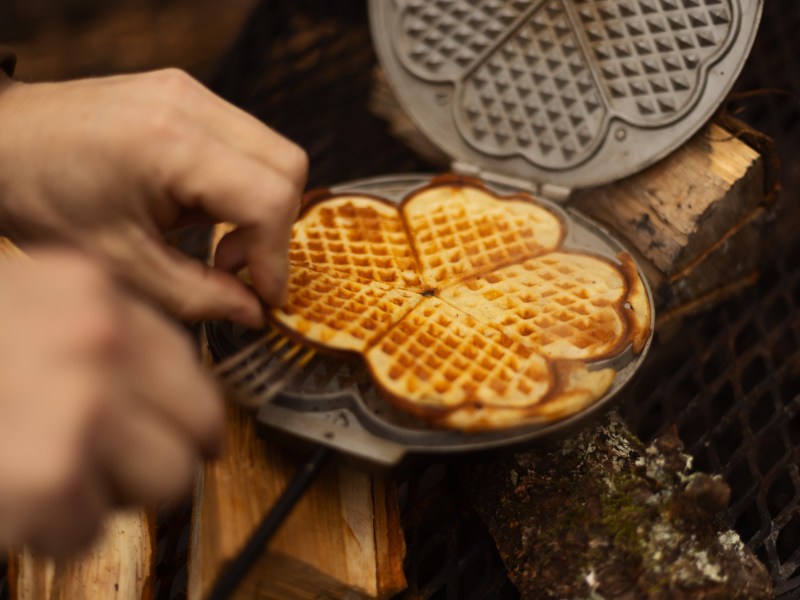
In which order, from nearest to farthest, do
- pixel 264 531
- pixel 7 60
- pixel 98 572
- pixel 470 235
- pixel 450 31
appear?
pixel 264 531, pixel 98 572, pixel 7 60, pixel 470 235, pixel 450 31

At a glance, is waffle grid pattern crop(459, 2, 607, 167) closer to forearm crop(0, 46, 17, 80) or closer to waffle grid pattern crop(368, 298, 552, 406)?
waffle grid pattern crop(368, 298, 552, 406)

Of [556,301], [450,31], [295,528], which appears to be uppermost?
[450,31]

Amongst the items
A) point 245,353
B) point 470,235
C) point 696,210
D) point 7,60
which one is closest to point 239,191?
point 245,353

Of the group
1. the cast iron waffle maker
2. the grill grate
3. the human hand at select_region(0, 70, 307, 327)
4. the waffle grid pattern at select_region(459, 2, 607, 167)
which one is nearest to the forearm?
the human hand at select_region(0, 70, 307, 327)

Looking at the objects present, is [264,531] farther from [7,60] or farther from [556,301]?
[7,60]

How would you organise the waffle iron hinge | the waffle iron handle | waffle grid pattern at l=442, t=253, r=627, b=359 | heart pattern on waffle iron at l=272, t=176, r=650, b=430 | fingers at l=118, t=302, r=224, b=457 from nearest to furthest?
1. fingers at l=118, t=302, r=224, b=457
2. the waffle iron handle
3. heart pattern on waffle iron at l=272, t=176, r=650, b=430
4. waffle grid pattern at l=442, t=253, r=627, b=359
5. the waffle iron hinge

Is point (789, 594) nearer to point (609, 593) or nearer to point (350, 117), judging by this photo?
point (609, 593)

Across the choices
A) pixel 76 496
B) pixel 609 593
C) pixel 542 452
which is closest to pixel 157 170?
pixel 76 496
